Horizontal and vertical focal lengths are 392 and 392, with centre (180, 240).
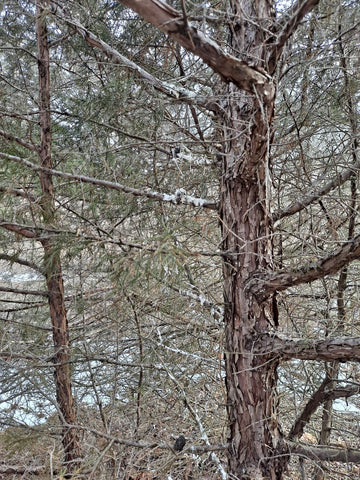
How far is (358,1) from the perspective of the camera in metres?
2.09

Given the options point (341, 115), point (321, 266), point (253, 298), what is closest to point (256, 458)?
point (253, 298)

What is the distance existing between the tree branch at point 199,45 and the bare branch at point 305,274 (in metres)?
0.79

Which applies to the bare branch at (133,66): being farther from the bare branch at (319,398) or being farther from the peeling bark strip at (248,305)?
the bare branch at (319,398)

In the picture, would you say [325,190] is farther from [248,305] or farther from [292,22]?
[292,22]

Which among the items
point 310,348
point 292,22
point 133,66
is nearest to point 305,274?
point 310,348

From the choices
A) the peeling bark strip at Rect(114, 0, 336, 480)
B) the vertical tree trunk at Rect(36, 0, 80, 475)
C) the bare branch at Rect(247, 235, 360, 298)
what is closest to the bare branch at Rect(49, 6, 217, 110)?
the peeling bark strip at Rect(114, 0, 336, 480)

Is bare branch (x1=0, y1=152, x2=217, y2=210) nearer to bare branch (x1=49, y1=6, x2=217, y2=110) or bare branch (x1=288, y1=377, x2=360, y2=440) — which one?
bare branch (x1=49, y1=6, x2=217, y2=110)

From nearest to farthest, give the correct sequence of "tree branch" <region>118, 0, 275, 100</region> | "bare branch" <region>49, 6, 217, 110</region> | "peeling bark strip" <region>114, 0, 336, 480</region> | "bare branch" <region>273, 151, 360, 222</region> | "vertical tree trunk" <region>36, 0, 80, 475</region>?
"tree branch" <region>118, 0, 275, 100</region> → "bare branch" <region>49, 6, 217, 110</region> → "peeling bark strip" <region>114, 0, 336, 480</region> → "bare branch" <region>273, 151, 360, 222</region> → "vertical tree trunk" <region>36, 0, 80, 475</region>

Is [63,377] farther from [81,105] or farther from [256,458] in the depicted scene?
[81,105]

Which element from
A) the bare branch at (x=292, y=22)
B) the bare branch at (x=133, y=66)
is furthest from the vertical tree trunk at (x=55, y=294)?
the bare branch at (x=292, y=22)

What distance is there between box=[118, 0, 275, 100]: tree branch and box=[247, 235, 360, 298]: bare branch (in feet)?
2.59

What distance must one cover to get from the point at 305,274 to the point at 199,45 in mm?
1132

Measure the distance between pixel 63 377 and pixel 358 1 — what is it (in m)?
3.26

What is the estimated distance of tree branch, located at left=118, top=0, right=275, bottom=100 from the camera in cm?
132
